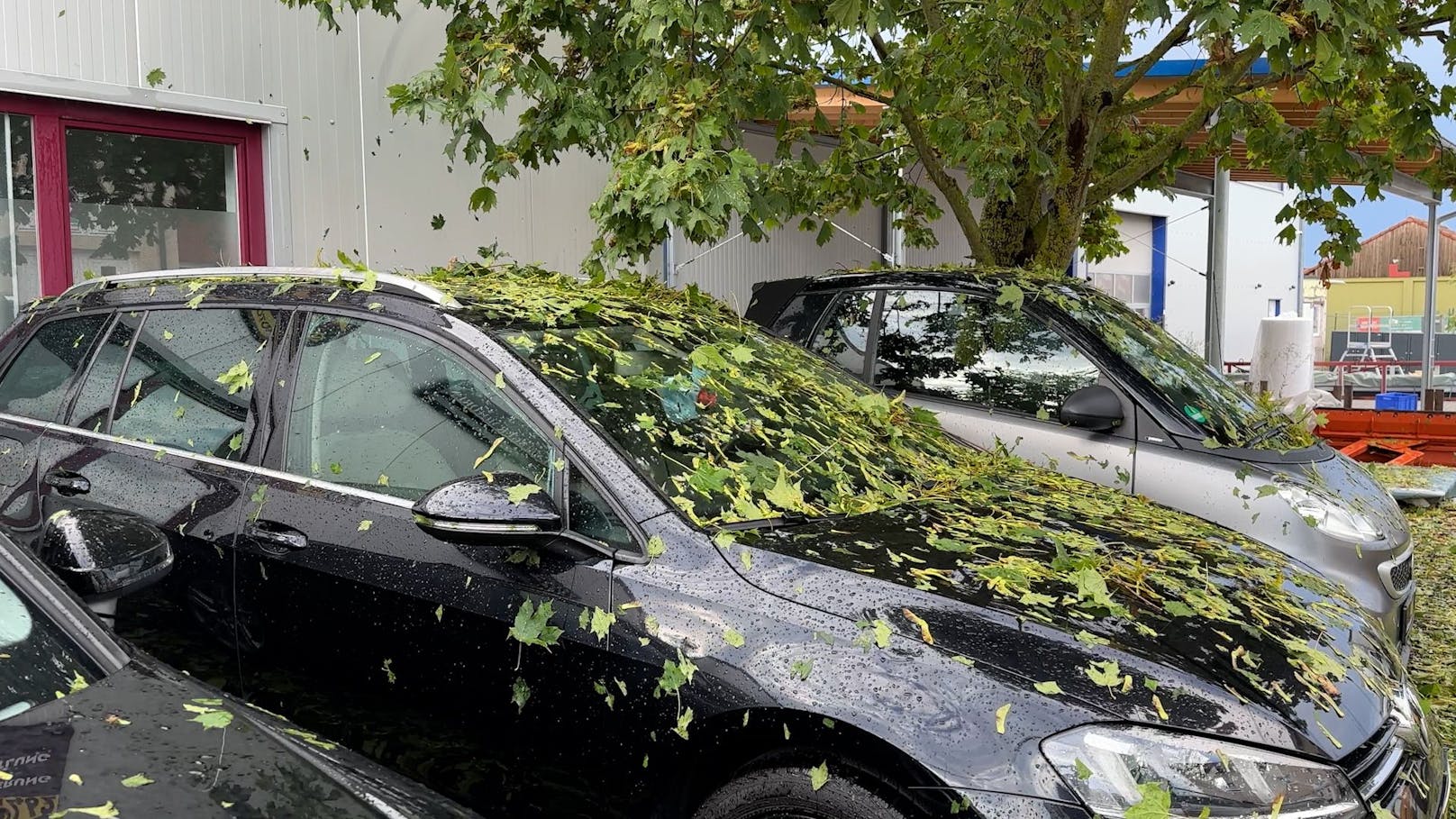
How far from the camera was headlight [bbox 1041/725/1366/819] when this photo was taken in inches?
83.0

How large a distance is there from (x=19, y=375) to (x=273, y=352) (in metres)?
1.36

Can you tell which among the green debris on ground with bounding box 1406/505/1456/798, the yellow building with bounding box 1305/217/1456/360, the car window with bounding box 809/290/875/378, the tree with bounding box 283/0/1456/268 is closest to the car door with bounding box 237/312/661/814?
the tree with bounding box 283/0/1456/268

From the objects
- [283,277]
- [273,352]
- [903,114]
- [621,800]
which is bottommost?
[621,800]

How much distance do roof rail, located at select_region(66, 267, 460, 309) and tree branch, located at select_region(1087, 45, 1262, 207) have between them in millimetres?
5736

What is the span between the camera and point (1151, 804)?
2.09 meters

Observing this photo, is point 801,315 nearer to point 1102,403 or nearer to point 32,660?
point 1102,403

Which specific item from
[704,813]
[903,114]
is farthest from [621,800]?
[903,114]

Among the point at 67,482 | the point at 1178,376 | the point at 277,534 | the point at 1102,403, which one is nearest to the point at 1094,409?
the point at 1102,403

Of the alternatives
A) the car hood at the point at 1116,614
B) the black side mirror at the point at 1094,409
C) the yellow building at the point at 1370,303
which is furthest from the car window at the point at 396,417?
the yellow building at the point at 1370,303

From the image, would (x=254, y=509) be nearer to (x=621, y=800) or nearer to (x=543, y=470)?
(x=543, y=470)

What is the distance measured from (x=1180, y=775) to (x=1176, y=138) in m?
6.63

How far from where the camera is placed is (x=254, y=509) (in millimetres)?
3158

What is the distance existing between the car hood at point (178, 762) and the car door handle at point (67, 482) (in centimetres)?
159

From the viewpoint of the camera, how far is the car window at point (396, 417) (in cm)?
291
